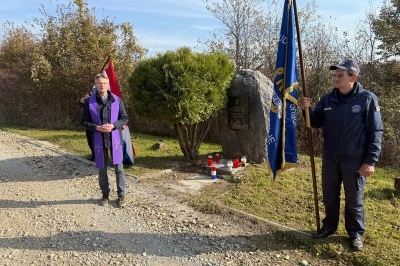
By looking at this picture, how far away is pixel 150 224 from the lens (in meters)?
4.49

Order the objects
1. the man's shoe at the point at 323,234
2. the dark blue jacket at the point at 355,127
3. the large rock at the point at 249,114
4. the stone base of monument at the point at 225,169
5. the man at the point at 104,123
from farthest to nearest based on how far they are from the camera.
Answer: the large rock at the point at 249,114 < the stone base of monument at the point at 225,169 < the man at the point at 104,123 < the man's shoe at the point at 323,234 < the dark blue jacket at the point at 355,127

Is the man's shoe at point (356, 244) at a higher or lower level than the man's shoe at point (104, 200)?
lower

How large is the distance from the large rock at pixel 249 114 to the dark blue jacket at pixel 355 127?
3109 millimetres

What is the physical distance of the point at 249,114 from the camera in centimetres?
701

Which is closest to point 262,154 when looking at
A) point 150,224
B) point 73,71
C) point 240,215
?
point 240,215

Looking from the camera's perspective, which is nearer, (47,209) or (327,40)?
(47,209)

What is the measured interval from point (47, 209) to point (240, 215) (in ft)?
9.27

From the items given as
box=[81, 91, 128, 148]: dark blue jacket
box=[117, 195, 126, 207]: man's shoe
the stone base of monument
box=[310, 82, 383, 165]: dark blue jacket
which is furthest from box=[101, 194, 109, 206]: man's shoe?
box=[310, 82, 383, 165]: dark blue jacket

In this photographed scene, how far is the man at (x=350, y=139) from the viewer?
3477mm

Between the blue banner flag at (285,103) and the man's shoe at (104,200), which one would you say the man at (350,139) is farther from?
the man's shoe at (104,200)

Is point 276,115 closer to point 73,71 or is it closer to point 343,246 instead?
point 343,246

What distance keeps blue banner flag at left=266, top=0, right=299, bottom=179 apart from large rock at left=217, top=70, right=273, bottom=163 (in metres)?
2.53

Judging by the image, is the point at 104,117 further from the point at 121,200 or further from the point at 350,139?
the point at 350,139

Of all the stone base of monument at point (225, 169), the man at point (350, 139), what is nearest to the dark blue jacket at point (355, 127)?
the man at point (350, 139)
